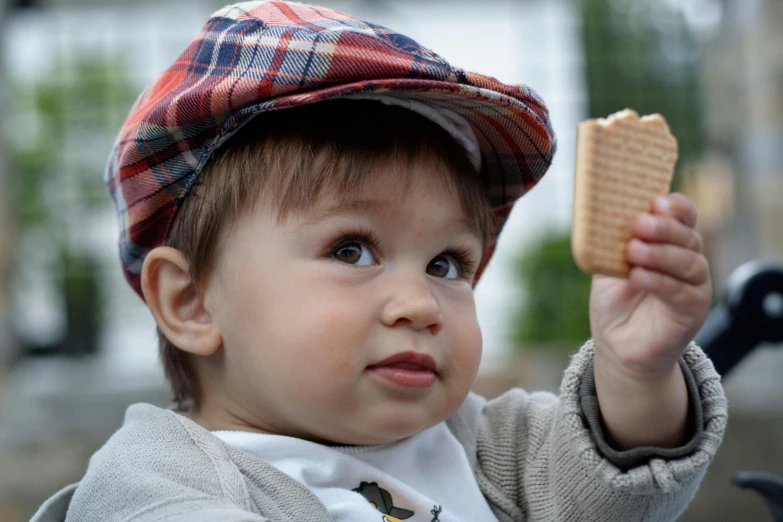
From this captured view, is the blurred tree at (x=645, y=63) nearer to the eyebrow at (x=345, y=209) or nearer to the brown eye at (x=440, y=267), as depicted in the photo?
the brown eye at (x=440, y=267)

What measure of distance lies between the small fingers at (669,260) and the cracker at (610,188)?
0.05 feet

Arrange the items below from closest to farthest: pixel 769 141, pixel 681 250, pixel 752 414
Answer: pixel 681 250, pixel 752 414, pixel 769 141

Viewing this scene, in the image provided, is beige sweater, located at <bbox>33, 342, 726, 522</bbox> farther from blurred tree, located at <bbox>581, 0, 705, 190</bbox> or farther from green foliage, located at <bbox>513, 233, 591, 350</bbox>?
blurred tree, located at <bbox>581, 0, 705, 190</bbox>

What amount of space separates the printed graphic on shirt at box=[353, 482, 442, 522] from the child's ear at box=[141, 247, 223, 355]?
26 cm

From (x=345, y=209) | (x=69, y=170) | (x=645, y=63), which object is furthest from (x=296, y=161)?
(x=645, y=63)

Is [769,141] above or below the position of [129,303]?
above

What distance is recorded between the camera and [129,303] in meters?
4.28

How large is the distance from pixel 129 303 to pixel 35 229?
534mm

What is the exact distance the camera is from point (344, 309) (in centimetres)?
107

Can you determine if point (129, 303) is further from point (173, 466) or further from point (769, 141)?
point (173, 466)

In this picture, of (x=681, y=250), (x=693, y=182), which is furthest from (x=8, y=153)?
(x=681, y=250)

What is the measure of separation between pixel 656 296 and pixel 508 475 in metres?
0.44

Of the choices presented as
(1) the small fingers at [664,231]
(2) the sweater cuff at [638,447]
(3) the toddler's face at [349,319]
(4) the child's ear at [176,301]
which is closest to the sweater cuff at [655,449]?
(2) the sweater cuff at [638,447]

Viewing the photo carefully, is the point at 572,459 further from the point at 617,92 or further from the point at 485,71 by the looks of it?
the point at 617,92
